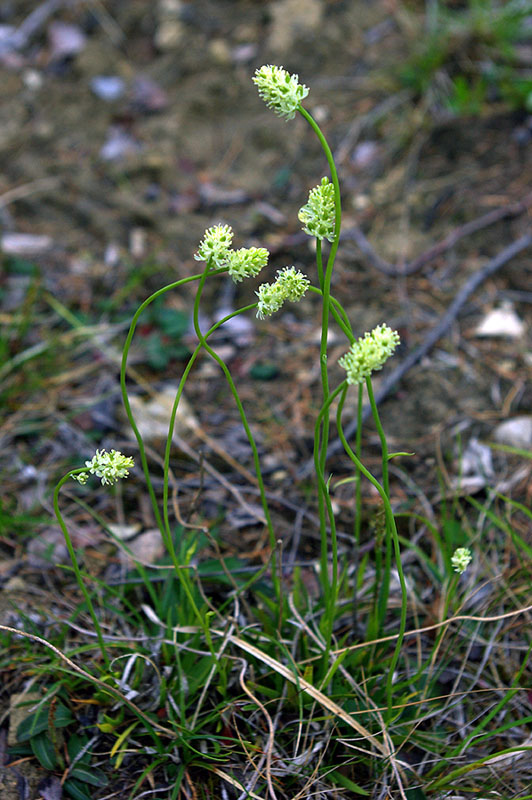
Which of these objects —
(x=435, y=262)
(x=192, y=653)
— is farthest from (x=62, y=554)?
(x=435, y=262)

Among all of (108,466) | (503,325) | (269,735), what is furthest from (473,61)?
(269,735)

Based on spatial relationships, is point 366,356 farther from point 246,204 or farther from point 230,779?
point 246,204

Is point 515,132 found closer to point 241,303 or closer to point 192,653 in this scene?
point 241,303

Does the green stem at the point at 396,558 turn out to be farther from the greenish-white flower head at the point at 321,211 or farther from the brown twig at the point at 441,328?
the brown twig at the point at 441,328

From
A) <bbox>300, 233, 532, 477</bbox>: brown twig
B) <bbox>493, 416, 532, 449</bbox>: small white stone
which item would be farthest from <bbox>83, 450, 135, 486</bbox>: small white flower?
<bbox>493, 416, 532, 449</bbox>: small white stone

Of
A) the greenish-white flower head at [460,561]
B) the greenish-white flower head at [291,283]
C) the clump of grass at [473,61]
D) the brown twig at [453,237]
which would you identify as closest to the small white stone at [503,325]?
the brown twig at [453,237]

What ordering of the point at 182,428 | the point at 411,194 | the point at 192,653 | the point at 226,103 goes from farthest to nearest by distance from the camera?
the point at 226,103 < the point at 411,194 < the point at 182,428 < the point at 192,653
